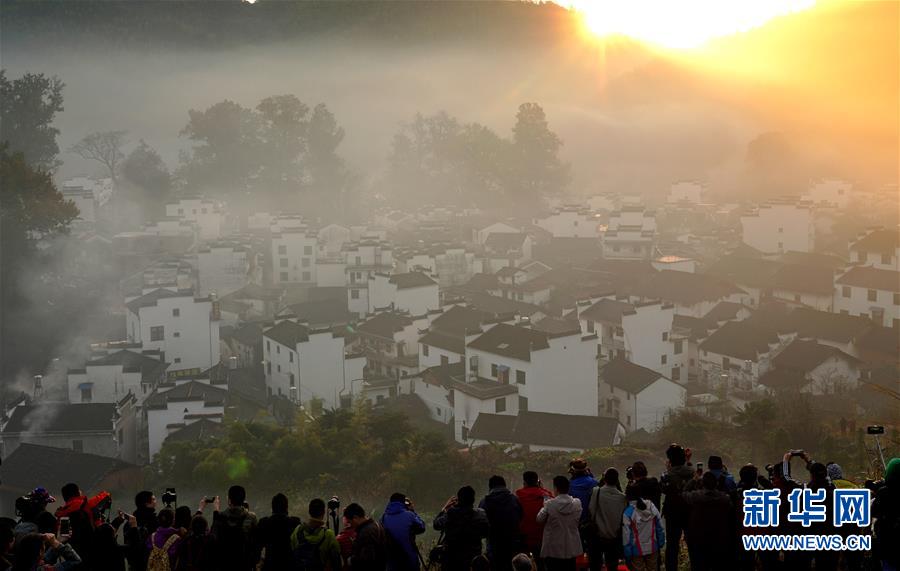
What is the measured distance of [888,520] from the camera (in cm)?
331

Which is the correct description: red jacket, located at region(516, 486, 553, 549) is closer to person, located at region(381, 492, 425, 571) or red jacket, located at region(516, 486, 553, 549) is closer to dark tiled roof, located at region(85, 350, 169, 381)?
person, located at region(381, 492, 425, 571)

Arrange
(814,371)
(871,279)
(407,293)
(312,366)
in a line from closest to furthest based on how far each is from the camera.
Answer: (312,366) → (814,371) → (407,293) → (871,279)

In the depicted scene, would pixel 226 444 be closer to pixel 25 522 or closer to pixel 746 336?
pixel 25 522

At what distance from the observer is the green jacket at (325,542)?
3555 millimetres

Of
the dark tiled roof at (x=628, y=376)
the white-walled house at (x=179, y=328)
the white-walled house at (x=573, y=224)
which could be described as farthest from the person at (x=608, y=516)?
the white-walled house at (x=573, y=224)

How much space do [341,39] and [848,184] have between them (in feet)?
92.5

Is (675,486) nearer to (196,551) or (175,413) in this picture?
(196,551)

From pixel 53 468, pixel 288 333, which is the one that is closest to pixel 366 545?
pixel 53 468

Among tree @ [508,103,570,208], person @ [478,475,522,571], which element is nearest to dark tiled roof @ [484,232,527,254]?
tree @ [508,103,570,208]

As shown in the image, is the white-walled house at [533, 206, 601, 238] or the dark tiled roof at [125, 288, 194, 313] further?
the white-walled house at [533, 206, 601, 238]

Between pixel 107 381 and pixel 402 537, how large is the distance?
12.0 metres

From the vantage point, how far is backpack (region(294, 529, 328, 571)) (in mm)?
3557

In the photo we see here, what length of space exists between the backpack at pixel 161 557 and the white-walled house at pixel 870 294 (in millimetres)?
18467

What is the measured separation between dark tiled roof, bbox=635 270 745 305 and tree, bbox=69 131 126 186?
22.4 meters
